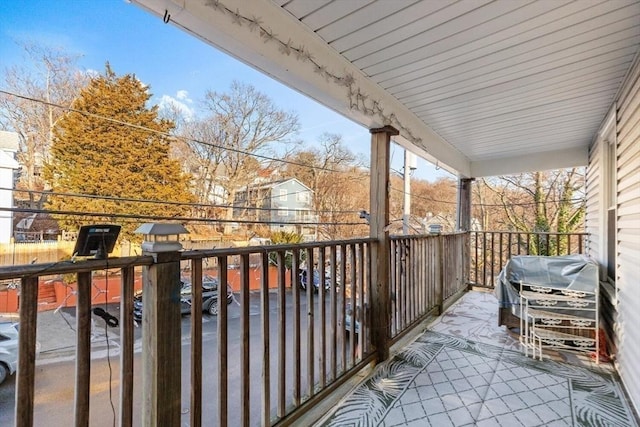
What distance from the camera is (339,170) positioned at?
6.28m

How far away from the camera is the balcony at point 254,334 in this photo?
3.41ft

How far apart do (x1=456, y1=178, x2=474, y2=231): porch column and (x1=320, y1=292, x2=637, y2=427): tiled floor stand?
2.66 metres

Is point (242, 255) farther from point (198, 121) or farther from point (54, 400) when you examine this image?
point (54, 400)

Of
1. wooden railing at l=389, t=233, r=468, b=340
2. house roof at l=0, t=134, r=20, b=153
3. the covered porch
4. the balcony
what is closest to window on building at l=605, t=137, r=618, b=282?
the covered porch

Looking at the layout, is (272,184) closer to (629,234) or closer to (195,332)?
(195,332)

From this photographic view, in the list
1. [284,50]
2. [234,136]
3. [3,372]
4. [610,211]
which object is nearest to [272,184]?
[234,136]

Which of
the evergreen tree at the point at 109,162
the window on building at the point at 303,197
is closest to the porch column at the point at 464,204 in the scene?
the window on building at the point at 303,197

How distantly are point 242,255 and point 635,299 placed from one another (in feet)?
8.17

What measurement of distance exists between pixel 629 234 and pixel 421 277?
1.78 metres

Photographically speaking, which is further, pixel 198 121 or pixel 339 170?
pixel 339 170

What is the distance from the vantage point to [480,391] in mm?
2188

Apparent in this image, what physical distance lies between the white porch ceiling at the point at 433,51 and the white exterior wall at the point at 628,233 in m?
0.27

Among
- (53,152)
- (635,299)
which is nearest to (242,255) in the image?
(53,152)

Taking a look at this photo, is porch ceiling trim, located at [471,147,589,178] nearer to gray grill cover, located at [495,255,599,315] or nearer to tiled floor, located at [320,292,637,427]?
gray grill cover, located at [495,255,599,315]
